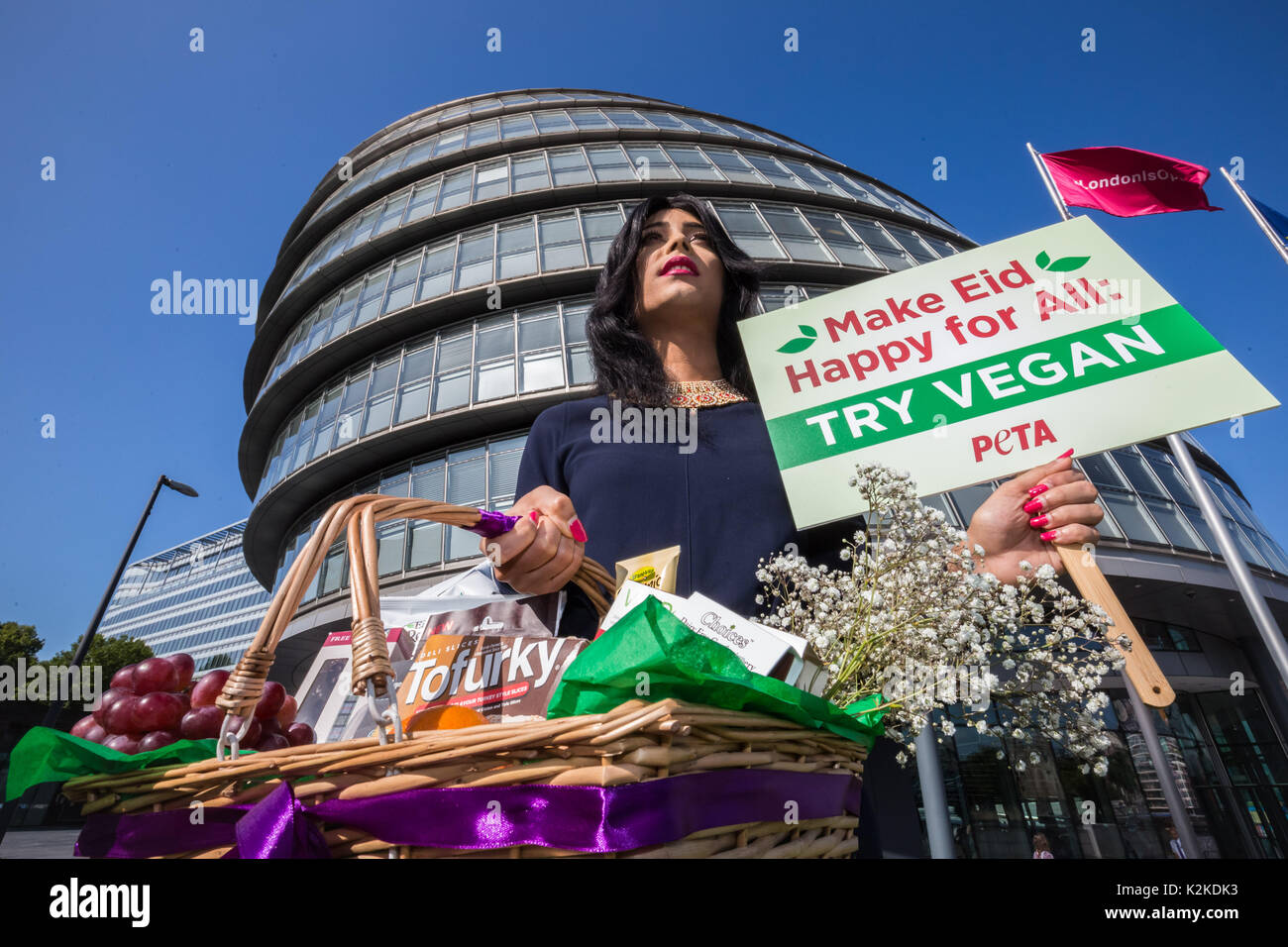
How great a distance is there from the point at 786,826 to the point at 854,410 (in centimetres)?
127

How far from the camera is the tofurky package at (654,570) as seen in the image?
134 cm

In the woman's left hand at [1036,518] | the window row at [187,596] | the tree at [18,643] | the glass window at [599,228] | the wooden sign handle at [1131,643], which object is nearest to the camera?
the wooden sign handle at [1131,643]

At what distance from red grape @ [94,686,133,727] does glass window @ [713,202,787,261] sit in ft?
47.6

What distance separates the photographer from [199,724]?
55.8 inches

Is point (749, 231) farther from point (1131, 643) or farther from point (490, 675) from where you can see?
point (490, 675)

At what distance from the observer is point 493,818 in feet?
2.60

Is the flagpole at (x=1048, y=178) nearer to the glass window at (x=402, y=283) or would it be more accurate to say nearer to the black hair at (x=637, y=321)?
the black hair at (x=637, y=321)

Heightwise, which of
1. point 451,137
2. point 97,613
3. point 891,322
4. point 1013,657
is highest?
point 451,137

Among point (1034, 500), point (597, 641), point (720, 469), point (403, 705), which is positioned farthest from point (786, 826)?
point (720, 469)

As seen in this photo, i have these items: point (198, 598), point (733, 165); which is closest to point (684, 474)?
point (733, 165)

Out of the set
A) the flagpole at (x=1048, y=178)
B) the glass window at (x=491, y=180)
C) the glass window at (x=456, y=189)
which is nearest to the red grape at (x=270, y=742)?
the flagpole at (x=1048, y=178)

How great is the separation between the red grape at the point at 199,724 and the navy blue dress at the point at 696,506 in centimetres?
83

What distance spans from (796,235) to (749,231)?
1.22 meters
